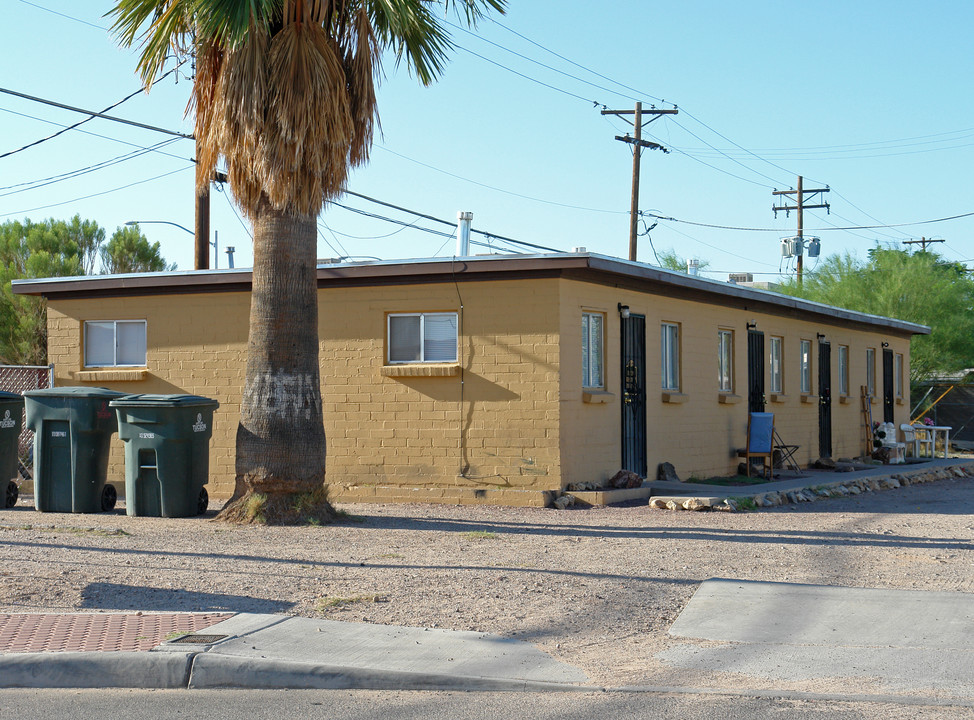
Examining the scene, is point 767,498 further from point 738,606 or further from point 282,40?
point 282,40

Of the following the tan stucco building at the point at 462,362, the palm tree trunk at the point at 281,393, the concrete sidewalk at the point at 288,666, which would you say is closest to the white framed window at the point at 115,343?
the tan stucco building at the point at 462,362

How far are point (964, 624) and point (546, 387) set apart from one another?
8.11 m

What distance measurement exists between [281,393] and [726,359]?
10219 millimetres

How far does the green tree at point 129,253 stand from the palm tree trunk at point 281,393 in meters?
20.2

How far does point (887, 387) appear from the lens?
1110 inches

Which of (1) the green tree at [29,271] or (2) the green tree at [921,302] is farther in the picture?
(2) the green tree at [921,302]

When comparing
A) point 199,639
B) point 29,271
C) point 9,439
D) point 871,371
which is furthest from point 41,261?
point 199,639

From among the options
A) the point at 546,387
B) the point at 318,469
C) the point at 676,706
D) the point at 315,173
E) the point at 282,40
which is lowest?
the point at 676,706

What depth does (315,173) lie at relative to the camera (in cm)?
1192

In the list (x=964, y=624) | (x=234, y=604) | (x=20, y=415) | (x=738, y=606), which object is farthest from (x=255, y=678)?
(x=20, y=415)

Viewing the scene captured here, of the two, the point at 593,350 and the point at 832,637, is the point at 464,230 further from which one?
the point at 832,637

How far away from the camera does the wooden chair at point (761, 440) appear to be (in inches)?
748

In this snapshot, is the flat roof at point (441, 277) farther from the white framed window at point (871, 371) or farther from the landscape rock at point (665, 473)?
the white framed window at point (871, 371)

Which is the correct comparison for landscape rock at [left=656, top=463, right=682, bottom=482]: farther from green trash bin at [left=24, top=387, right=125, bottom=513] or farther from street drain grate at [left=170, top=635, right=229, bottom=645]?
street drain grate at [left=170, top=635, right=229, bottom=645]
